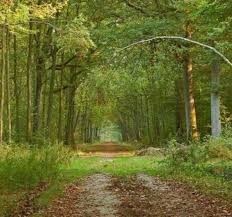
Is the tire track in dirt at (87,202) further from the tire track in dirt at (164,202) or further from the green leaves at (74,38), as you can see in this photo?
the green leaves at (74,38)

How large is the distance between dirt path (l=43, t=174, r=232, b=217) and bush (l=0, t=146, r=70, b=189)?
49.8 inches

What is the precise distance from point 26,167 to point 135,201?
499cm

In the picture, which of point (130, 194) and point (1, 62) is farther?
point (1, 62)

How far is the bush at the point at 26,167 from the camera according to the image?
18.6m

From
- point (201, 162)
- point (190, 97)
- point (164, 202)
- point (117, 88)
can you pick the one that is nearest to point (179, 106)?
point (190, 97)

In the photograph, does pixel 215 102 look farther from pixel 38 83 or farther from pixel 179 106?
pixel 179 106

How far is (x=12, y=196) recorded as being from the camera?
54.7 feet

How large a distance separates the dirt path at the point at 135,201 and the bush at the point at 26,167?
1265mm

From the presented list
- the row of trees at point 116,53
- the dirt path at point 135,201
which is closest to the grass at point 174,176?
the dirt path at point 135,201

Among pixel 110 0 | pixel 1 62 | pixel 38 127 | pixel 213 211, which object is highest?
pixel 110 0

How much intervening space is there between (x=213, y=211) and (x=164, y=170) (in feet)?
39.9

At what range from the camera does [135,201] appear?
1577cm

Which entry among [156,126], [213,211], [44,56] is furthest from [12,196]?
[156,126]

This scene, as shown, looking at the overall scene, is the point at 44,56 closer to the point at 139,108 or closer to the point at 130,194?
the point at 130,194
